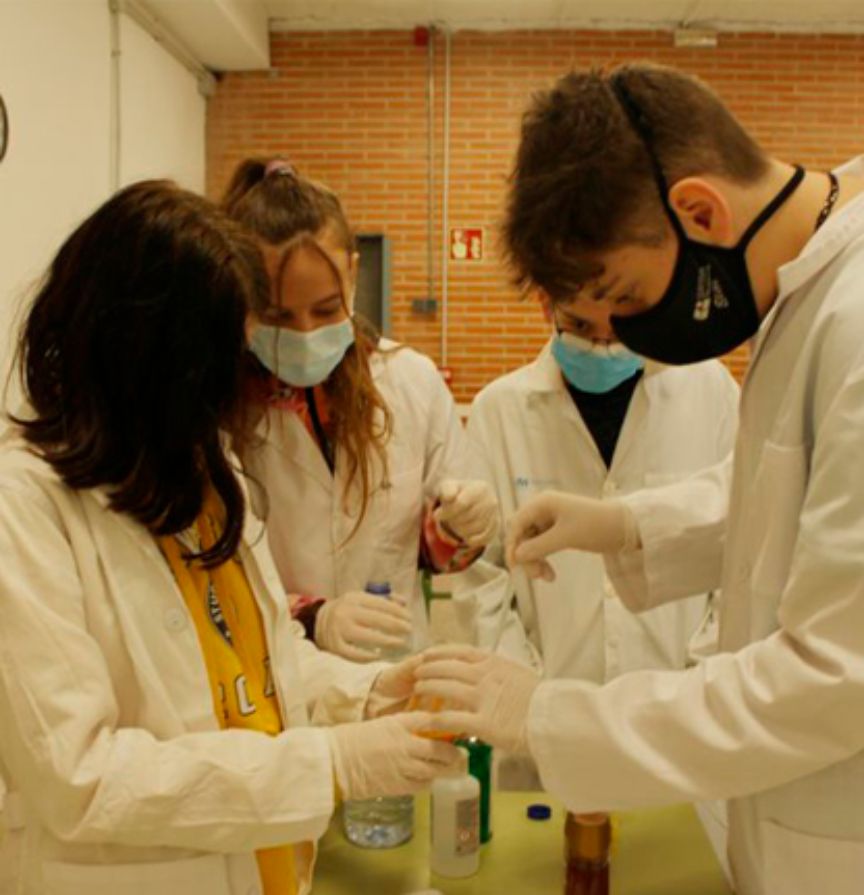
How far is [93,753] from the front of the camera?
41.4 inches

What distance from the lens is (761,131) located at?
6.14m

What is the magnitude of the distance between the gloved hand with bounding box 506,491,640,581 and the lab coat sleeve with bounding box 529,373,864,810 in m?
0.46

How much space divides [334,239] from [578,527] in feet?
2.39

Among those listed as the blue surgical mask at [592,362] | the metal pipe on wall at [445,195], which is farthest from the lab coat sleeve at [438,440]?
the metal pipe on wall at [445,195]

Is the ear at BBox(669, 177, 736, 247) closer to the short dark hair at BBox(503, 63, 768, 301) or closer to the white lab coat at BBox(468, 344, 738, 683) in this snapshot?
the short dark hair at BBox(503, 63, 768, 301)

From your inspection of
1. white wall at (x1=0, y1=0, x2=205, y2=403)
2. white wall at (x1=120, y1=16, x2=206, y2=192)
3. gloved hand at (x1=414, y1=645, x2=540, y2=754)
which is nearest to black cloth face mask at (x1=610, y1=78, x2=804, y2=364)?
gloved hand at (x1=414, y1=645, x2=540, y2=754)

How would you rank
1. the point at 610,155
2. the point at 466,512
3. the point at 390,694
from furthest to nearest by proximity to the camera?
the point at 466,512 < the point at 390,694 < the point at 610,155

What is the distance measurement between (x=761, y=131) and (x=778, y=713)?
5892 mm

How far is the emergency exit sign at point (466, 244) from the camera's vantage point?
6230 mm

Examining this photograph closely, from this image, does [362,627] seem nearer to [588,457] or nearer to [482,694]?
[482,694]

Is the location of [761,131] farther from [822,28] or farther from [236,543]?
[236,543]

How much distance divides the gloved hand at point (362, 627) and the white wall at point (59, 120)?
200 centimetres

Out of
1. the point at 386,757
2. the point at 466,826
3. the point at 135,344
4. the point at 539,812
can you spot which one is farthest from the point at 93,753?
the point at 539,812

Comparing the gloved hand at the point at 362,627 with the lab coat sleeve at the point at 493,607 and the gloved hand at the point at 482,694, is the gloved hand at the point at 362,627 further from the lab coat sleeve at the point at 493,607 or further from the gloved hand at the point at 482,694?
the lab coat sleeve at the point at 493,607
